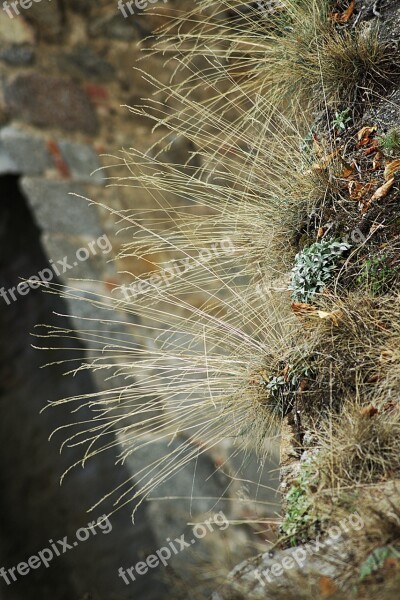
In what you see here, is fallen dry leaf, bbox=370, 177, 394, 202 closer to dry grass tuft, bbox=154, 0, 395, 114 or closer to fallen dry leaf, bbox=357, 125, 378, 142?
fallen dry leaf, bbox=357, 125, 378, 142

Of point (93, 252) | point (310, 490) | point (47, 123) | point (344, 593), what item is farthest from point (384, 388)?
point (47, 123)

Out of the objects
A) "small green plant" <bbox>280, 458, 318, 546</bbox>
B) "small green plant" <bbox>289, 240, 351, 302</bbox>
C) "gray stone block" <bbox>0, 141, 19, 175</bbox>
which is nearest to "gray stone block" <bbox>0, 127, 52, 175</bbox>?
"gray stone block" <bbox>0, 141, 19, 175</bbox>

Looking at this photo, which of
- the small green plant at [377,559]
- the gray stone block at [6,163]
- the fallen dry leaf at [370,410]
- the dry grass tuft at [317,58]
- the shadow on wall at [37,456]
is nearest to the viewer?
the small green plant at [377,559]

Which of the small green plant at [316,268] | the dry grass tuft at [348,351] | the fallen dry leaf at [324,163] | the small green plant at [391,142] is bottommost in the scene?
the dry grass tuft at [348,351]

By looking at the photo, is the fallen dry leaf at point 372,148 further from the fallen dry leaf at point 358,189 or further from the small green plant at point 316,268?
the small green plant at point 316,268

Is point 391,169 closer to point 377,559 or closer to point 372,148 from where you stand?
point 372,148

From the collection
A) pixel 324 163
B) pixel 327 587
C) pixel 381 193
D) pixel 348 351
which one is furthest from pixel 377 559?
pixel 324 163

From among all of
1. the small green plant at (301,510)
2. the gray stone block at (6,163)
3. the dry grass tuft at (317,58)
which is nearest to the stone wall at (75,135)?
the gray stone block at (6,163)

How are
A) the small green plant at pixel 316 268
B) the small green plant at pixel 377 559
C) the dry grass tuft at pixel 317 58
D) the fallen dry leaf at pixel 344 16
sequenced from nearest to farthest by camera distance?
the small green plant at pixel 377 559, the small green plant at pixel 316 268, the dry grass tuft at pixel 317 58, the fallen dry leaf at pixel 344 16
